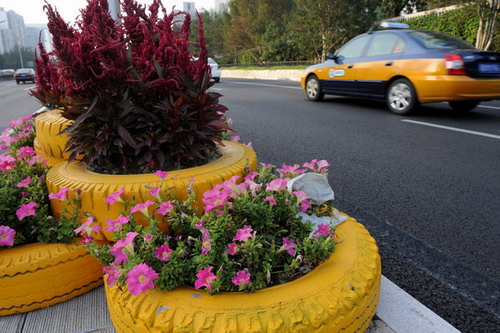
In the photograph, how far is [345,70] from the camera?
25.8 ft

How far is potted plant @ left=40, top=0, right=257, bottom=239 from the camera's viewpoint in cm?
176

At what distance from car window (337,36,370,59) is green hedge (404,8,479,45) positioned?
10451 millimetres

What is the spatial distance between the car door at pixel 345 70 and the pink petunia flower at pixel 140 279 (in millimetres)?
7271

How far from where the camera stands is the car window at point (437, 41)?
641 centimetres

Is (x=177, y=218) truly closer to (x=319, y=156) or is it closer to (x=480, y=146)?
(x=319, y=156)

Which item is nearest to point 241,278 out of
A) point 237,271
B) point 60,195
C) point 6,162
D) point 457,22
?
point 237,271

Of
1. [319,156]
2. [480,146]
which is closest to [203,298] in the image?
[319,156]

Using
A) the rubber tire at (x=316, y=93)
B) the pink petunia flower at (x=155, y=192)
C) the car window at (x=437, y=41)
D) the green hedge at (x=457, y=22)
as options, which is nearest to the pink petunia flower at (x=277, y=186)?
the pink petunia flower at (x=155, y=192)

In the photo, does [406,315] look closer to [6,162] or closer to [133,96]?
[133,96]

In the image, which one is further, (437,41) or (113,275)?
(437,41)

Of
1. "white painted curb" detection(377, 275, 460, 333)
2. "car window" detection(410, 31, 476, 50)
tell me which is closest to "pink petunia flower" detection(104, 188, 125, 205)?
"white painted curb" detection(377, 275, 460, 333)

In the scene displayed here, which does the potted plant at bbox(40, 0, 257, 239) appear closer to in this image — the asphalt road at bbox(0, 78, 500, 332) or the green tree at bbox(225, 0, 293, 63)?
the asphalt road at bbox(0, 78, 500, 332)

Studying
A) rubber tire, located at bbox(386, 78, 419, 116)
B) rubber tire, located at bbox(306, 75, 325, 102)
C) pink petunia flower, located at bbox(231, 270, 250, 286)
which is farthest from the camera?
rubber tire, located at bbox(306, 75, 325, 102)

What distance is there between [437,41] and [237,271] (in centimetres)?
678
